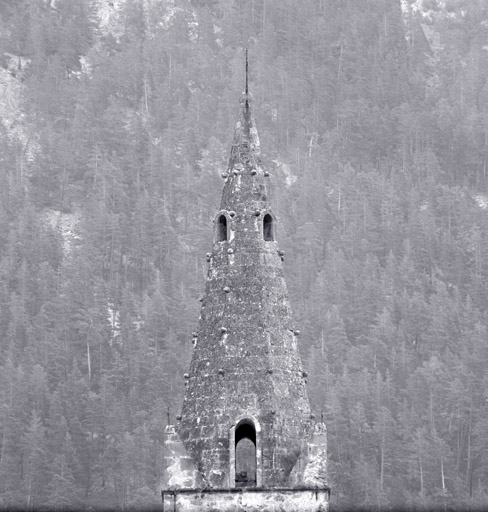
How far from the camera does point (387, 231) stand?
7037 inches

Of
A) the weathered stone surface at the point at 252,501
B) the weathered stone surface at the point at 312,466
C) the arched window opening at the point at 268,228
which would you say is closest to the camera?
the weathered stone surface at the point at 252,501

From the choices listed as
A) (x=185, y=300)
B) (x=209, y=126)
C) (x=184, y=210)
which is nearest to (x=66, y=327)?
(x=185, y=300)

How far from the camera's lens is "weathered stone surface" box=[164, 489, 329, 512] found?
4062 cm

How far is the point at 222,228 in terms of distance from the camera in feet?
144

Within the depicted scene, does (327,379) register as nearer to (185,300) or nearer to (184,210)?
(185,300)

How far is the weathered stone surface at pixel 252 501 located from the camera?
133 ft

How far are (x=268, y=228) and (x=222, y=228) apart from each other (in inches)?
41.1

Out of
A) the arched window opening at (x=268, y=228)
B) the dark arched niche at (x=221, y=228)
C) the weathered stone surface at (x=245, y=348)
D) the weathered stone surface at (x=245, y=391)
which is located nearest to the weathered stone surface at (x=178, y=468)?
the weathered stone surface at (x=245, y=391)

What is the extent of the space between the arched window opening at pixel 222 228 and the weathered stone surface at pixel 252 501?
624cm

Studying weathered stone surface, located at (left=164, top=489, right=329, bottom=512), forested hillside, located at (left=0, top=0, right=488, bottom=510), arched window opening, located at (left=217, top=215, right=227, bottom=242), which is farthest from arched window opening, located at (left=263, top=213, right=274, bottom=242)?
forested hillside, located at (left=0, top=0, right=488, bottom=510)

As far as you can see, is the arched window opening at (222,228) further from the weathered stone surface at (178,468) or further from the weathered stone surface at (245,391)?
the weathered stone surface at (178,468)

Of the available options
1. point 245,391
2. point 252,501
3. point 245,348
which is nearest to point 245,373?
point 245,391

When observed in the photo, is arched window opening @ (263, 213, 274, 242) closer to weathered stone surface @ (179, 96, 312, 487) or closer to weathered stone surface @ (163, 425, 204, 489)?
weathered stone surface @ (179, 96, 312, 487)

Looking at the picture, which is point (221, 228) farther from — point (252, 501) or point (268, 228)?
point (252, 501)
